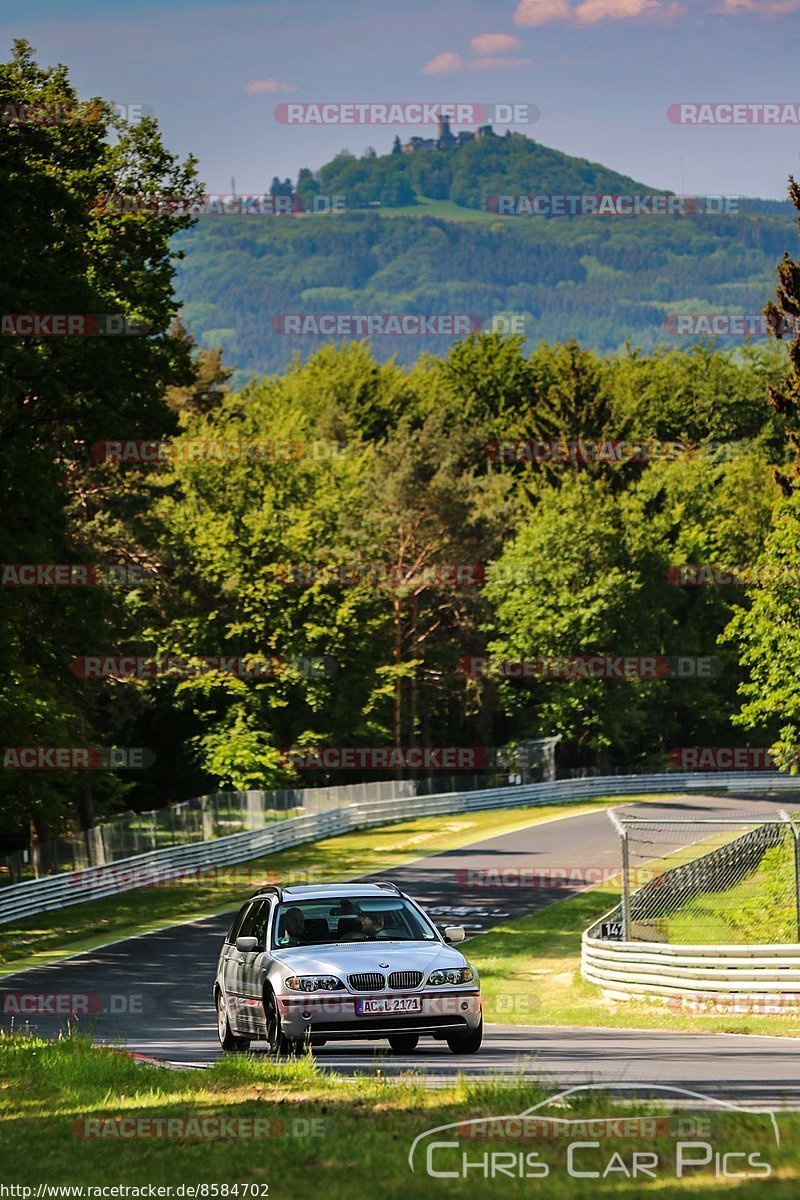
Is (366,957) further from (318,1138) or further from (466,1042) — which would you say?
(318,1138)

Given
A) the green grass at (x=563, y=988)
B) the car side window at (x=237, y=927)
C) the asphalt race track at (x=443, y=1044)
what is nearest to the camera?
the asphalt race track at (x=443, y=1044)

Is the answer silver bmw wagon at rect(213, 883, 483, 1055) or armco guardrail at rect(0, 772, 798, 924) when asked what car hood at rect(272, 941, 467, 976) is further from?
armco guardrail at rect(0, 772, 798, 924)

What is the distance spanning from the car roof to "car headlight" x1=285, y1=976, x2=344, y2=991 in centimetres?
152

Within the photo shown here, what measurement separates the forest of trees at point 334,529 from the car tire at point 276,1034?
19.1 meters

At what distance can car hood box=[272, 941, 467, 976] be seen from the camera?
44.5ft

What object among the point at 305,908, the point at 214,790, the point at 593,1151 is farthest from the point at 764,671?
the point at 593,1151

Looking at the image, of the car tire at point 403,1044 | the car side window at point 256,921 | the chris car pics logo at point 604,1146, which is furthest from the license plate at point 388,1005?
the chris car pics logo at point 604,1146

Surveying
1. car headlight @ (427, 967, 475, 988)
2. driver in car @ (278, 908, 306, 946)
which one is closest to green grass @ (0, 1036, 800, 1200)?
car headlight @ (427, 967, 475, 988)

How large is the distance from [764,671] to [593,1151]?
153 ft

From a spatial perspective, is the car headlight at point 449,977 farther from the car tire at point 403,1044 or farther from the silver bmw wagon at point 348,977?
the car tire at point 403,1044

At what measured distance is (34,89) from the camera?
37.0 metres

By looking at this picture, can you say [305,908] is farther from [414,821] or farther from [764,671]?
[414,821]

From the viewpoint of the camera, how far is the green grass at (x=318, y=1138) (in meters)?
7.47

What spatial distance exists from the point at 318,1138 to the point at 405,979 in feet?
15.4
